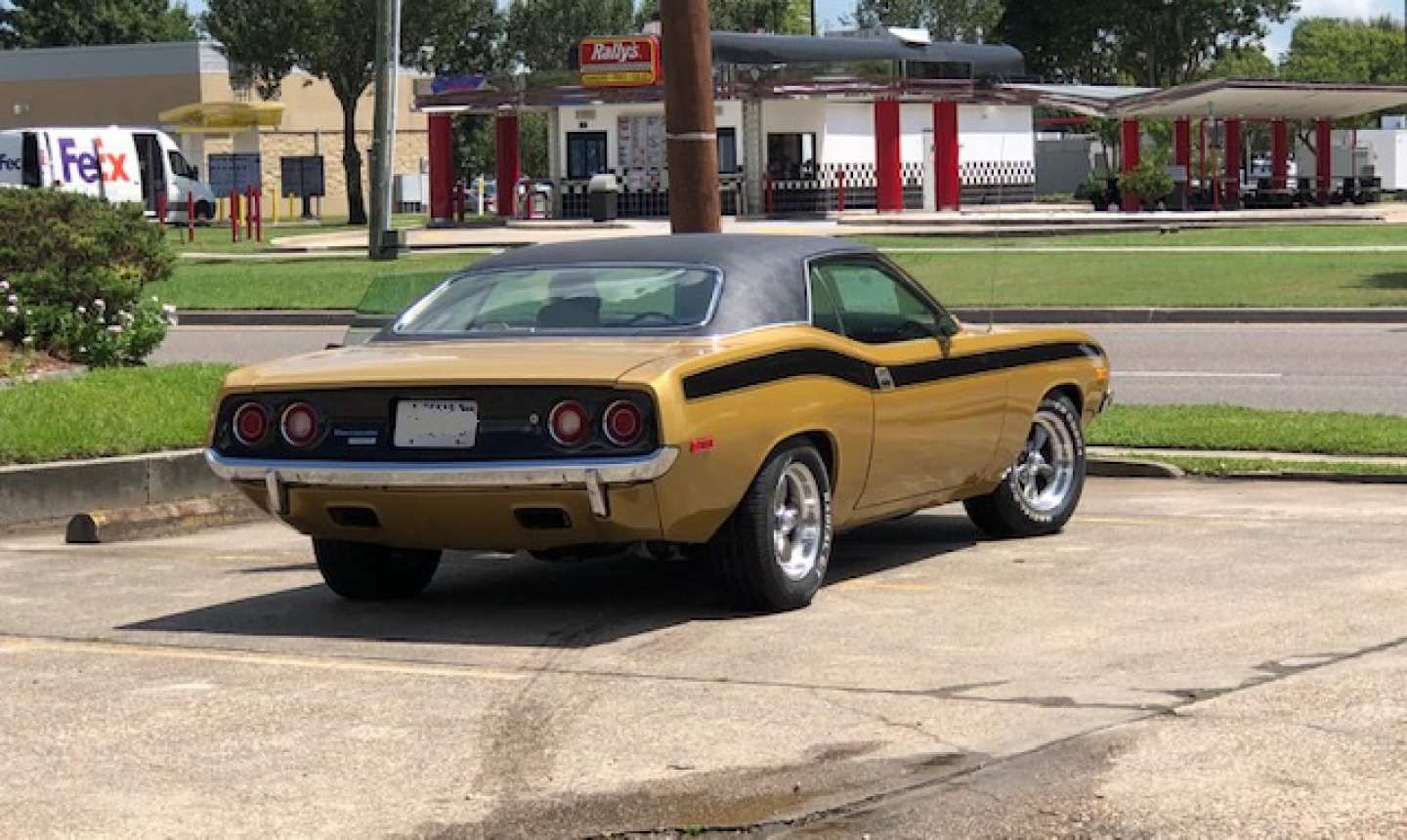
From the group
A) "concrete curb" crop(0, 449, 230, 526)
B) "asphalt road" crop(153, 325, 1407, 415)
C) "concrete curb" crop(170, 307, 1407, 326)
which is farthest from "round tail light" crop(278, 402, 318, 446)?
"concrete curb" crop(170, 307, 1407, 326)

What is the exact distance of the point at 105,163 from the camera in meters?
59.7

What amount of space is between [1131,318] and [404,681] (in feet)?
63.9

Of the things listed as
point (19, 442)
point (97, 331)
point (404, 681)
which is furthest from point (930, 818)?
point (97, 331)

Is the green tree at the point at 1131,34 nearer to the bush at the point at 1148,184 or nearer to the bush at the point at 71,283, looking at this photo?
the bush at the point at 1148,184

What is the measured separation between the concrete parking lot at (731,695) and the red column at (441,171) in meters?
49.2

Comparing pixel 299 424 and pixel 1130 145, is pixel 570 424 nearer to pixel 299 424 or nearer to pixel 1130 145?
pixel 299 424

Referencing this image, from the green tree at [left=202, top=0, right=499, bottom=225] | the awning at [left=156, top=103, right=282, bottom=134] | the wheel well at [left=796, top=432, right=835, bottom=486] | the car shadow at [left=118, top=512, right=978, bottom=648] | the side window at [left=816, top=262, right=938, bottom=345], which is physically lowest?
the car shadow at [left=118, top=512, right=978, bottom=648]

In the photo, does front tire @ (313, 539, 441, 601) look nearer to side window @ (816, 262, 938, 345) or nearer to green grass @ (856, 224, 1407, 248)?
side window @ (816, 262, 938, 345)

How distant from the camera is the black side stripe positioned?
27.2 feet

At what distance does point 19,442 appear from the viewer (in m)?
12.3

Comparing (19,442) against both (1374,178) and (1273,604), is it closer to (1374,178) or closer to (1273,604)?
(1273,604)

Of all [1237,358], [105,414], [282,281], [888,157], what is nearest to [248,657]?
[105,414]

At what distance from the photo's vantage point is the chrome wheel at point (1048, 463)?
412 inches

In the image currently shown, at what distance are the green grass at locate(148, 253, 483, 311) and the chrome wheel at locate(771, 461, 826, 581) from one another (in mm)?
16576
